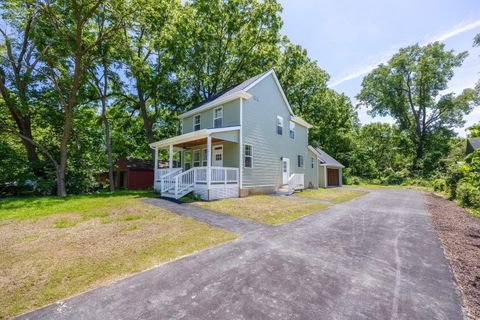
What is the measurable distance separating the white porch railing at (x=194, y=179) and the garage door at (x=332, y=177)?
16723 mm

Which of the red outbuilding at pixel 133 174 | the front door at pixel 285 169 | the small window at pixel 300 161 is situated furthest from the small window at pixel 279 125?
the red outbuilding at pixel 133 174

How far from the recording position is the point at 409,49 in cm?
3294

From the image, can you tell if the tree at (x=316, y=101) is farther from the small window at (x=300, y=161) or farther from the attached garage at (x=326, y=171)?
the small window at (x=300, y=161)

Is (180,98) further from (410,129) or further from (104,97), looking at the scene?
(410,129)

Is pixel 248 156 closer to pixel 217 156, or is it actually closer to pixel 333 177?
pixel 217 156

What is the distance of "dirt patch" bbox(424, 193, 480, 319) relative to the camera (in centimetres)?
301

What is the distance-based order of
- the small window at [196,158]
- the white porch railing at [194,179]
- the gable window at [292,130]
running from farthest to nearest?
the gable window at [292,130]
the small window at [196,158]
the white porch railing at [194,179]

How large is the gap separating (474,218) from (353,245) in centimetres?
714

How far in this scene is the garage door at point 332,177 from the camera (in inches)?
974

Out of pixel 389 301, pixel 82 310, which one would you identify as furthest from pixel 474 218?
pixel 82 310

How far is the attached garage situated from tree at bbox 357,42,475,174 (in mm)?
15490

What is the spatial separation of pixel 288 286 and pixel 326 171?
2185 cm

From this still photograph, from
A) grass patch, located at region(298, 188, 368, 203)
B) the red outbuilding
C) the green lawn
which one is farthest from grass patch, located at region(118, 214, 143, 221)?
the red outbuilding

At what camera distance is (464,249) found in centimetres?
482
